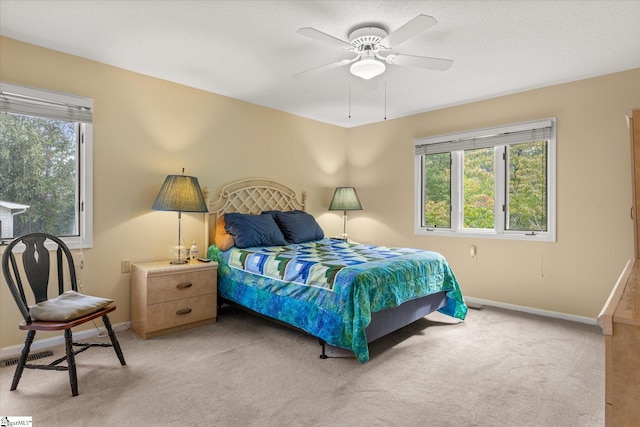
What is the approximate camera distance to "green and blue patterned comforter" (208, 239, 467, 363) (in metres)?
2.43

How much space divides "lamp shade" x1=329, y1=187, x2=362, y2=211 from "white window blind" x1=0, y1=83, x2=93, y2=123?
3.07m

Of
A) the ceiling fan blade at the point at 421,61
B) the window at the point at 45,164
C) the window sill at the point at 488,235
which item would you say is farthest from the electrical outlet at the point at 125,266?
the window sill at the point at 488,235

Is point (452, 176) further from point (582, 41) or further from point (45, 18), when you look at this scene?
point (45, 18)

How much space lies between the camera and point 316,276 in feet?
8.67

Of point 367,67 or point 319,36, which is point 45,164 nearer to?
point 319,36

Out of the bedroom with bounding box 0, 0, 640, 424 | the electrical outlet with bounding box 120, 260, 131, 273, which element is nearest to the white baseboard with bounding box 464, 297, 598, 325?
the bedroom with bounding box 0, 0, 640, 424

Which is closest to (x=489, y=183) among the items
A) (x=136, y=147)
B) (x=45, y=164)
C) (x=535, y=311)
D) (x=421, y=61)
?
(x=535, y=311)

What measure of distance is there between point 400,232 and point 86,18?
13.3 ft

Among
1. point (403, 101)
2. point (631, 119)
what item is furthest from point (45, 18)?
point (631, 119)

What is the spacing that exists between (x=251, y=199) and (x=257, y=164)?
0.46m

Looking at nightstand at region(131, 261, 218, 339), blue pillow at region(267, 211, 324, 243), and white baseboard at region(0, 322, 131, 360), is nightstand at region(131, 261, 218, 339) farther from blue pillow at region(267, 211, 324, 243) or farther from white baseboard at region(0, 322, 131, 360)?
blue pillow at region(267, 211, 324, 243)

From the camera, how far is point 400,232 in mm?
4914

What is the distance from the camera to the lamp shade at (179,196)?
10.4ft

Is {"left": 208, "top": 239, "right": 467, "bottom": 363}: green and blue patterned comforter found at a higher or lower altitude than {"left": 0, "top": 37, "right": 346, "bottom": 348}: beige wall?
lower
